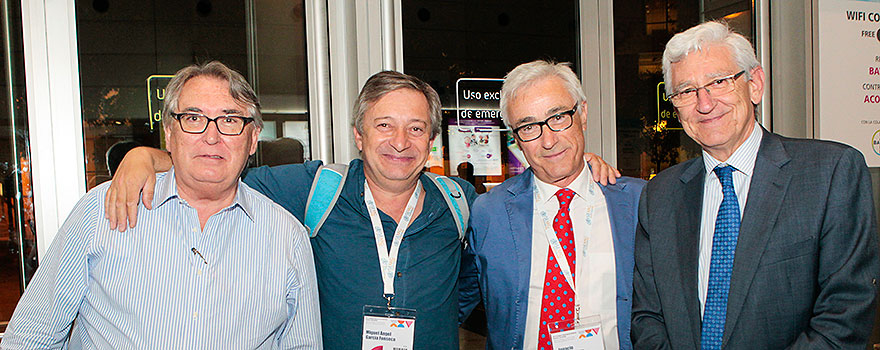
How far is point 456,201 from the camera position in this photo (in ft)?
7.54

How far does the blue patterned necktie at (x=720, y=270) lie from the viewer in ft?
5.62

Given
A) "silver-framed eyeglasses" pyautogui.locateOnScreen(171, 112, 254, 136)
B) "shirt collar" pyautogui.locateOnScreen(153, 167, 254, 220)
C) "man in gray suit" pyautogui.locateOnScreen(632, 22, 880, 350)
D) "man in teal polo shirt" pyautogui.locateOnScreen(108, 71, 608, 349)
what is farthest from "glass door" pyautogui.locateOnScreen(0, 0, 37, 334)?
"man in gray suit" pyautogui.locateOnScreen(632, 22, 880, 350)

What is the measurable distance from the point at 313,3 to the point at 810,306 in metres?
2.91

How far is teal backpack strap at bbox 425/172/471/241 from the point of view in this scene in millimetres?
2252

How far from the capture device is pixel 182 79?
5.98ft

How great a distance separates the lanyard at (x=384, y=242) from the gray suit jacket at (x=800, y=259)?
96 centimetres

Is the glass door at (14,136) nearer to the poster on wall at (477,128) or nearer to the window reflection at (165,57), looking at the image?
the window reflection at (165,57)

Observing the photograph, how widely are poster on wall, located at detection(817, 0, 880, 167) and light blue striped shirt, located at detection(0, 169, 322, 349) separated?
395 cm

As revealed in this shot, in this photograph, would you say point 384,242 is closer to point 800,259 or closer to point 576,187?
point 576,187

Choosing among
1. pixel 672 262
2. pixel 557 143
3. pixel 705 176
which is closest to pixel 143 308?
pixel 557 143

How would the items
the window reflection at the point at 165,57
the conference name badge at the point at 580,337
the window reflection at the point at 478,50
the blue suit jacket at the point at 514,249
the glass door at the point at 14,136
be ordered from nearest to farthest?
the conference name badge at the point at 580,337, the blue suit jacket at the point at 514,249, the glass door at the point at 14,136, the window reflection at the point at 165,57, the window reflection at the point at 478,50

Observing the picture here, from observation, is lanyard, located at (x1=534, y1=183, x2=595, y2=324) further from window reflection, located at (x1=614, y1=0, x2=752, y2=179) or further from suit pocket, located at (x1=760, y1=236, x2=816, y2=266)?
window reflection, located at (x1=614, y1=0, x2=752, y2=179)

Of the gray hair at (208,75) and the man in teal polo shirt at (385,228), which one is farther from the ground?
the gray hair at (208,75)

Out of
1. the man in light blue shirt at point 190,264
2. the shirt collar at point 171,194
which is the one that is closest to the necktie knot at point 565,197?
the man in light blue shirt at point 190,264
